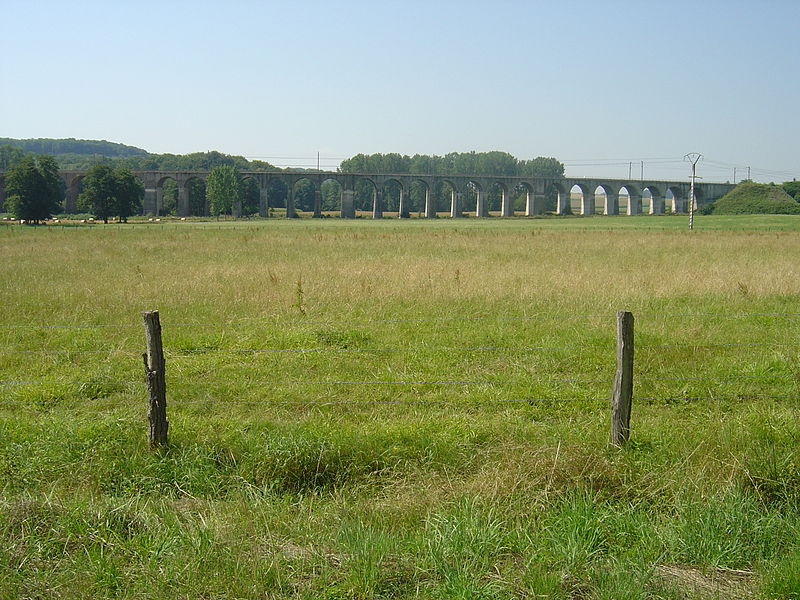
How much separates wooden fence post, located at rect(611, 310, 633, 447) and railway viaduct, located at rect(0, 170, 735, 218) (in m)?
94.2

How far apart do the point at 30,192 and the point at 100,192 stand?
26.3 ft

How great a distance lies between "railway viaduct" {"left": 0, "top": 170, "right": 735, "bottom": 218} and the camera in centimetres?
10100

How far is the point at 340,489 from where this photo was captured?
17.3 ft

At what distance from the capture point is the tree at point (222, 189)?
91.6 metres

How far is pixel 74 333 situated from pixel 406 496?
Answer: 6942 mm

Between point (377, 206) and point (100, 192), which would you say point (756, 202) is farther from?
point (100, 192)

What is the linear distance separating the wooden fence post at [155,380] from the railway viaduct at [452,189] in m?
93.3

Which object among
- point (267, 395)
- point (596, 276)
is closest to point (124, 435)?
point (267, 395)

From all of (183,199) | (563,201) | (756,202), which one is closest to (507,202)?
(563,201)

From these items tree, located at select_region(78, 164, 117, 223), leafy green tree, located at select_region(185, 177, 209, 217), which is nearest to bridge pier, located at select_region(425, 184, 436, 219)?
leafy green tree, located at select_region(185, 177, 209, 217)

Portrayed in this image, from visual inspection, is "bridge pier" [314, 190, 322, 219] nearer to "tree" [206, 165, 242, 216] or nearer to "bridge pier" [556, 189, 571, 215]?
"tree" [206, 165, 242, 216]

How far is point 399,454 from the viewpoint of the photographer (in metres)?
5.74

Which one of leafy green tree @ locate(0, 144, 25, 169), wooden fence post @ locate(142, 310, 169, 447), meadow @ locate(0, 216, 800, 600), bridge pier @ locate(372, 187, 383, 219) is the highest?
leafy green tree @ locate(0, 144, 25, 169)

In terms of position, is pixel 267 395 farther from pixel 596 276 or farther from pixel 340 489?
pixel 596 276
